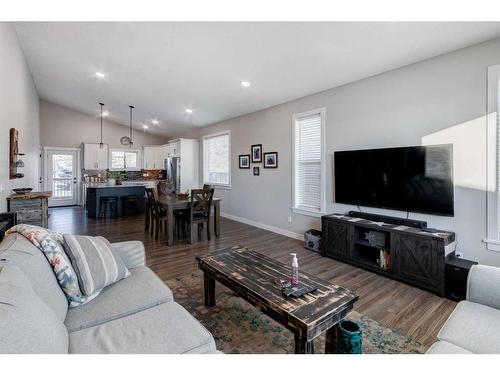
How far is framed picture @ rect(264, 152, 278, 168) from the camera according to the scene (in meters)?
5.21

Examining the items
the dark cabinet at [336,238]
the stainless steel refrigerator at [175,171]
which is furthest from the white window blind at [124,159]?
the dark cabinet at [336,238]

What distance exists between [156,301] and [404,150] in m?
3.24

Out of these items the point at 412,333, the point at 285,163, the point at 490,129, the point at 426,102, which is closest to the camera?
the point at 412,333

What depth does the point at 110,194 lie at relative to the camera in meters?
6.90

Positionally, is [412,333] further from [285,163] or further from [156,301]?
[285,163]

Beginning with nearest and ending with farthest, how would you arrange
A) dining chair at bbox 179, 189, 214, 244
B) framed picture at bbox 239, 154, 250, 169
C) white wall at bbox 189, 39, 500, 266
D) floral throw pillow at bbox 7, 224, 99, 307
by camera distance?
floral throw pillow at bbox 7, 224, 99, 307
white wall at bbox 189, 39, 500, 266
dining chair at bbox 179, 189, 214, 244
framed picture at bbox 239, 154, 250, 169

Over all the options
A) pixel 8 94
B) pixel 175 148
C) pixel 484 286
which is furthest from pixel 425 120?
pixel 175 148

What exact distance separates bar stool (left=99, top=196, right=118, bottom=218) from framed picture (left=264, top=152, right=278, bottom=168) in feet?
14.4

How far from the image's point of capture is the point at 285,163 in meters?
5.00

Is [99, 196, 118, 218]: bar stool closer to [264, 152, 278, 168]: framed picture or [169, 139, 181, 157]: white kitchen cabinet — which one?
[169, 139, 181, 157]: white kitchen cabinet

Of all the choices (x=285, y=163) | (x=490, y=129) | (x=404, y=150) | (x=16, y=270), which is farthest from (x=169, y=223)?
(x=490, y=129)

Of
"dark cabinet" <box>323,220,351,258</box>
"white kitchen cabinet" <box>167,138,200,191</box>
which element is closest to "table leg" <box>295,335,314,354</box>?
"dark cabinet" <box>323,220,351,258</box>

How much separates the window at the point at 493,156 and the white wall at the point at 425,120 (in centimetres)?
5
